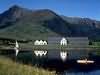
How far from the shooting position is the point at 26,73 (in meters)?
23.7

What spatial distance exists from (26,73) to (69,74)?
138 feet

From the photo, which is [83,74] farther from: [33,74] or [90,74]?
[33,74]

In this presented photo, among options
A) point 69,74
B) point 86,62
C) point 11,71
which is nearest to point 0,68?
point 11,71

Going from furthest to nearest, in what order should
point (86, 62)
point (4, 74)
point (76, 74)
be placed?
point (86, 62) → point (76, 74) → point (4, 74)

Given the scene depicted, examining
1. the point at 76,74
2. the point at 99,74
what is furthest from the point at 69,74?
the point at 99,74

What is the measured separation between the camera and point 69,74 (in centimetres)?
6512

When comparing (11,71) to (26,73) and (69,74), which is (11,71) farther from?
(69,74)

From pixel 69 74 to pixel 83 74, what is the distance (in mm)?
2971

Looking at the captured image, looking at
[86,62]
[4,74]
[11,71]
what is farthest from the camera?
[86,62]

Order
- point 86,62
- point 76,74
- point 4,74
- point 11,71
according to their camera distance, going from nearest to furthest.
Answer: point 4,74 → point 11,71 → point 76,74 → point 86,62

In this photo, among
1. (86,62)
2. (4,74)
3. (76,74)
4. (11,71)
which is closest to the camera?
(4,74)

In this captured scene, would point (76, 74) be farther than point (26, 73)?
Yes

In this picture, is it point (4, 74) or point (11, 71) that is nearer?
point (4, 74)

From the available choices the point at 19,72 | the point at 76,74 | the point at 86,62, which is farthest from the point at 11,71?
the point at 86,62
